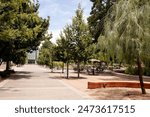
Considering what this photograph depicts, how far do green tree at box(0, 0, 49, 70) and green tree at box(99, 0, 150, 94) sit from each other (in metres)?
8.43

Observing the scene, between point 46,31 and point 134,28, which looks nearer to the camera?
point 134,28

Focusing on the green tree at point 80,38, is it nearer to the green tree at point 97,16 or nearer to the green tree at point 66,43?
the green tree at point 66,43

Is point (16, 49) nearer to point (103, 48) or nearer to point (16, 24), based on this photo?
point (16, 24)

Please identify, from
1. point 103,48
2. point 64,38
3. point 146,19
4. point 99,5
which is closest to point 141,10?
point 146,19

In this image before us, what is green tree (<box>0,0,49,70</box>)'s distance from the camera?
23.3 meters

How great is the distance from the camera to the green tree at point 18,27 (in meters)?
23.3

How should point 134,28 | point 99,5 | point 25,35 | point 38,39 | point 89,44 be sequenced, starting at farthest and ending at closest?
1. point 99,5
2. point 38,39
3. point 89,44
4. point 25,35
5. point 134,28

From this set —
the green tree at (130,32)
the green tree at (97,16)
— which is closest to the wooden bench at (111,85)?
the green tree at (130,32)

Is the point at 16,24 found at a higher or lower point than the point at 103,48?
higher

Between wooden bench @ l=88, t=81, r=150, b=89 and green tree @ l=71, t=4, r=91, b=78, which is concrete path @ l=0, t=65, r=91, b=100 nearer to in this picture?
wooden bench @ l=88, t=81, r=150, b=89

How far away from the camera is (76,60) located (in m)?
35.6

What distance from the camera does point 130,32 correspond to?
1648 cm

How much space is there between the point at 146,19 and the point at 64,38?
63.6ft

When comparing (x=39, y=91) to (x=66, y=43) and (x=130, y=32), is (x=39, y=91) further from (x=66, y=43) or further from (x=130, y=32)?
(x=66, y=43)
